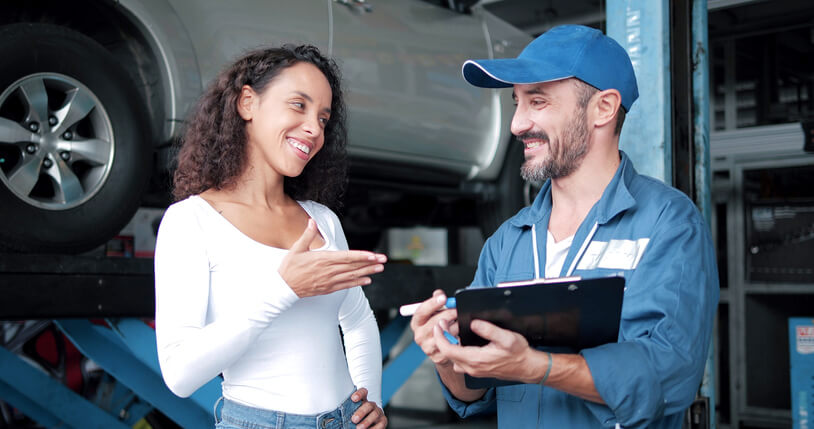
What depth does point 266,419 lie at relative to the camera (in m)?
1.56

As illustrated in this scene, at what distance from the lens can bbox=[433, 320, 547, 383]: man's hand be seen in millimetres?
1211

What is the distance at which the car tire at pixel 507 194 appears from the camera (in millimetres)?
4332

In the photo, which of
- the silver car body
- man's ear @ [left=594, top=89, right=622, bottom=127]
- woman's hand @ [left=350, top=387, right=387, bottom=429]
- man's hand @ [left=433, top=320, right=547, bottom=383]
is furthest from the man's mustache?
the silver car body

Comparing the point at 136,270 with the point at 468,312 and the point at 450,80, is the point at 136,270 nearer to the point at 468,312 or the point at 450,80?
the point at 468,312

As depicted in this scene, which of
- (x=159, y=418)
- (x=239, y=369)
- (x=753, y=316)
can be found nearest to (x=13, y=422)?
(x=159, y=418)

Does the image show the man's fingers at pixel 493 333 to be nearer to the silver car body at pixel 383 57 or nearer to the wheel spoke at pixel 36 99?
the silver car body at pixel 383 57

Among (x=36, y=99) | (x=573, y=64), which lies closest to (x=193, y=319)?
(x=573, y=64)

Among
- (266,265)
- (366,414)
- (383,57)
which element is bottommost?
(366,414)

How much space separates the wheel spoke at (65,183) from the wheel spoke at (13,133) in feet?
0.35

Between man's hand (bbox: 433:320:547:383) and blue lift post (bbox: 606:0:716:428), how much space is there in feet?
4.34

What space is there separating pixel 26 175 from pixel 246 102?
0.93 m

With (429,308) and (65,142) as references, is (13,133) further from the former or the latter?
(429,308)

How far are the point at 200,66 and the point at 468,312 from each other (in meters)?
2.05

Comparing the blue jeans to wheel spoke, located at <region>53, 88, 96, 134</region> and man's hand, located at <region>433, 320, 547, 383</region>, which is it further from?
wheel spoke, located at <region>53, 88, 96, 134</region>
